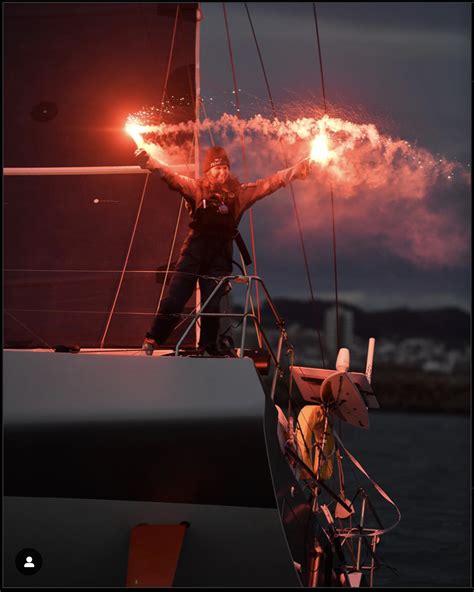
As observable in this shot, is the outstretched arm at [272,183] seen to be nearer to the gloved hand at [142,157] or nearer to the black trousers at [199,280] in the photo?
the black trousers at [199,280]

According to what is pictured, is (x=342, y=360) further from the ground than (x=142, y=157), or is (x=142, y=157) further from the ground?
(x=142, y=157)

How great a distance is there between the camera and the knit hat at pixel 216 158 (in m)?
8.59

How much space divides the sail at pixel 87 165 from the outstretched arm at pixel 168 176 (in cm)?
58

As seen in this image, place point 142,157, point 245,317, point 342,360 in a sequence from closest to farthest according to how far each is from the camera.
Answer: point 245,317 → point 142,157 → point 342,360

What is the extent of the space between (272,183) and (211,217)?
490 millimetres

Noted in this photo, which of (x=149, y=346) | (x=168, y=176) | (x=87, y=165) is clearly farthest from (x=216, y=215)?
(x=87, y=165)

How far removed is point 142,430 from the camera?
722cm

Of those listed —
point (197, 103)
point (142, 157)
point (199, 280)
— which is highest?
point (197, 103)

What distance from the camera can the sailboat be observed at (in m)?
7.25

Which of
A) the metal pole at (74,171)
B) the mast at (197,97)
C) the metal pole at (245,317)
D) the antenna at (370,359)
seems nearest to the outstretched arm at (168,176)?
the mast at (197,97)

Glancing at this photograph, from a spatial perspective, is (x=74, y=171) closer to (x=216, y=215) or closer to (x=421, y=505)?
(x=216, y=215)

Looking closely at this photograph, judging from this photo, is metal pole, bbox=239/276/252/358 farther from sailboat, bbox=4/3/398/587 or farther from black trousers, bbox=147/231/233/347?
black trousers, bbox=147/231/233/347

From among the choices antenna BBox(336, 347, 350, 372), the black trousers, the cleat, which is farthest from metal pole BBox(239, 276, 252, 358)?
antenna BBox(336, 347, 350, 372)

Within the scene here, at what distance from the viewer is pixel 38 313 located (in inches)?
321
